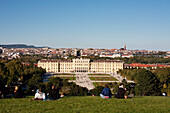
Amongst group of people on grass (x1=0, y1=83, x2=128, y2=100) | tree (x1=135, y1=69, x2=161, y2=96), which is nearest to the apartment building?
tree (x1=135, y1=69, x2=161, y2=96)

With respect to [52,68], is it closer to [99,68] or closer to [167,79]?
[99,68]

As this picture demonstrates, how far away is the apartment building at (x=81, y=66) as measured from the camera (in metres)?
67.5

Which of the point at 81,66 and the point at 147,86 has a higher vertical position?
the point at 147,86

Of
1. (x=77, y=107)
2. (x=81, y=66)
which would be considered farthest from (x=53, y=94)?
(x=81, y=66)

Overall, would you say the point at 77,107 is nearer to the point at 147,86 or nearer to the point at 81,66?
the point at 147,86

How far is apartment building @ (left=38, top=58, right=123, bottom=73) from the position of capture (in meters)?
67.5

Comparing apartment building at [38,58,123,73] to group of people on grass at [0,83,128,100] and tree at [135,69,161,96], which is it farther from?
group of people on grass at [0,83,128,100]

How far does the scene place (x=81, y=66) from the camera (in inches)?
2741

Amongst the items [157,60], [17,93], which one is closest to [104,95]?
[17,93]

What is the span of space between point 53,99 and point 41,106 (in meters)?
1.26

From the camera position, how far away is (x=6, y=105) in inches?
334

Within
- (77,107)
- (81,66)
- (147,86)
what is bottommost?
(81,66)

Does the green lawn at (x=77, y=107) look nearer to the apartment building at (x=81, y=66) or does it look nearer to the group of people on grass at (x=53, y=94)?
the group of people on grass at (x=53, y=94)

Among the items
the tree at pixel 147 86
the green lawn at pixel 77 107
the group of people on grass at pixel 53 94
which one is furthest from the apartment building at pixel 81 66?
the green lawn at pixel 77 107
